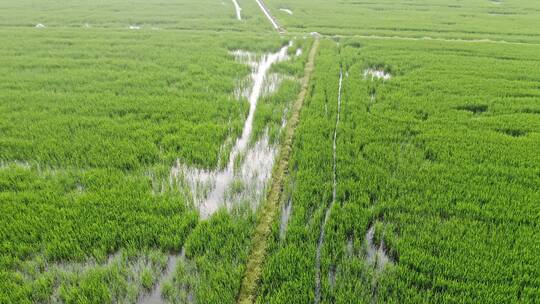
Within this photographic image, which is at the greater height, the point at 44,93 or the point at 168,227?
the point at 44,93

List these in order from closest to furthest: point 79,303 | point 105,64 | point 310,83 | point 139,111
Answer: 1. point 79,303
2. point 139,111
3. point 310,83
4. point 105,64

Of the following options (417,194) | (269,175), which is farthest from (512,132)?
(269,175)

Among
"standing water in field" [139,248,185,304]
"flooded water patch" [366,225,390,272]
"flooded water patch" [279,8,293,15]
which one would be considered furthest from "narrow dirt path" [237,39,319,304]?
"flooded water patch" [279,8,293,15]

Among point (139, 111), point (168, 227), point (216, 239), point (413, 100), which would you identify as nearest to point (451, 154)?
point (413, 100)

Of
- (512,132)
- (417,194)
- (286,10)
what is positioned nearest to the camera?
(417,194)

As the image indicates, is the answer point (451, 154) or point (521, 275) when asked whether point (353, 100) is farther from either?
point (521, 275)

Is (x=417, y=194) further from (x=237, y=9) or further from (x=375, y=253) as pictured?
(x=237, y=9)
